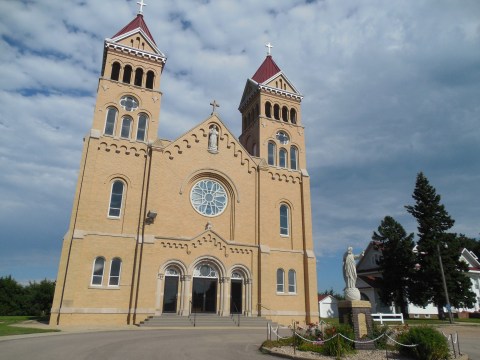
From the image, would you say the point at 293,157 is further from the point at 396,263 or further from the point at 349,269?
the point at 349,269

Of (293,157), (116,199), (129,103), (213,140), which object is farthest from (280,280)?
(129,103)

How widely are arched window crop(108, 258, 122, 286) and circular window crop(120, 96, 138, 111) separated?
39.7 feet

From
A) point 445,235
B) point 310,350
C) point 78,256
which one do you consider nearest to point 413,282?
point 445,235

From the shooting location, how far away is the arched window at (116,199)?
83.4ft

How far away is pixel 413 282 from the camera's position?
35.1 metres

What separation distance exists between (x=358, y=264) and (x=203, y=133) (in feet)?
107

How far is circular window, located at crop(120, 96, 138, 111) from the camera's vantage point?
2904 centimetres

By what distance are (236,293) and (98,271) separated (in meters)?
9.98

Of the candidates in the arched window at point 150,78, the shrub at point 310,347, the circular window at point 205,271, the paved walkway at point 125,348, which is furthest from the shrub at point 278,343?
the arched window at point 150,78

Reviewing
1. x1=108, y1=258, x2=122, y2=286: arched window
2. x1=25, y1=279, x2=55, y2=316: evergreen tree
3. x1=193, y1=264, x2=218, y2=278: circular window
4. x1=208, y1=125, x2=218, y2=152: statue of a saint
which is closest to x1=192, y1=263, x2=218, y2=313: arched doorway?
x1=193, y1=264, x2=218, y2=278: circular window

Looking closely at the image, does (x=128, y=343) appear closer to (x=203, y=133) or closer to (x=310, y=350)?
(x=310, y=350)

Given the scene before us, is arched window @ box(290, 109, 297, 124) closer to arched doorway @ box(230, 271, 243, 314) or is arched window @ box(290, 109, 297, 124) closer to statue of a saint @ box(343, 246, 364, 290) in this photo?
arched doorway @ box(230, 271, 243, 314)

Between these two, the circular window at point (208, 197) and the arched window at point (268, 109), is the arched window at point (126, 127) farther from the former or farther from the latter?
the arched window at point (268, 109)

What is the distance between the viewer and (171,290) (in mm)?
25141
